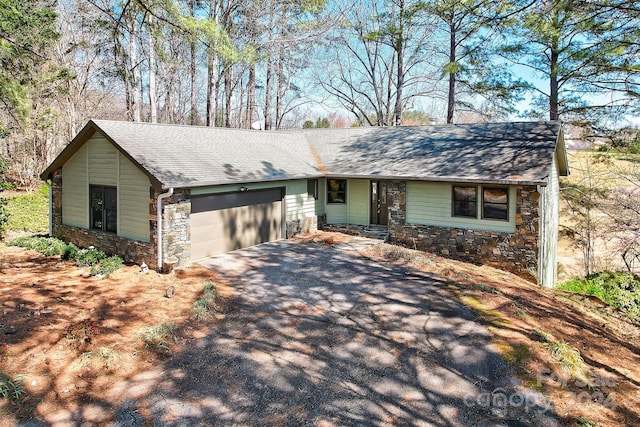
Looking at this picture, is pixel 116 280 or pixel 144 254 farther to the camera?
pixel 144 254

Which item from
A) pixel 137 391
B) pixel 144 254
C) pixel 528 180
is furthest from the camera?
pixel 528 180

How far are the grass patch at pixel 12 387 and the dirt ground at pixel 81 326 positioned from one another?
0.07 m

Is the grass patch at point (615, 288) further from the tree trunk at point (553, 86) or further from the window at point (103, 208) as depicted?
the window at point (103, 208)

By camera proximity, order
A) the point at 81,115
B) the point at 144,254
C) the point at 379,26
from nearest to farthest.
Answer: the point at 144,254
the point at 81,115
the point at 379,26

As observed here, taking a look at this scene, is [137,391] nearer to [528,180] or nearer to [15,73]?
[528,180]

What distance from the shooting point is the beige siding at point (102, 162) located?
11664mm

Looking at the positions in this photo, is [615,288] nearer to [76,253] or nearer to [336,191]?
[336,191]

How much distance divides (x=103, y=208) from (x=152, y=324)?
6068mm

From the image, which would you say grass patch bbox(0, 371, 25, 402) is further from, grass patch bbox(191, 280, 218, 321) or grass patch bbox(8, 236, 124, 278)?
grass patch bbox(8, 236, 124, 278)

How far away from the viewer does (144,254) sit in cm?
1094

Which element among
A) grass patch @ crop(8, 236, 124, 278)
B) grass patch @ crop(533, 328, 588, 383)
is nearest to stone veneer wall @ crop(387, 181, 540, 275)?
grass patch @ crop(533, 328, 588, 383)

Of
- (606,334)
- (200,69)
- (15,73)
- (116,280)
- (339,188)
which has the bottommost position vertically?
(606,334)

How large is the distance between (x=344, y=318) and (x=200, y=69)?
29933mm

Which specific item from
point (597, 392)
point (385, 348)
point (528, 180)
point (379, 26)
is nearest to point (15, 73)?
point (385, 348)
